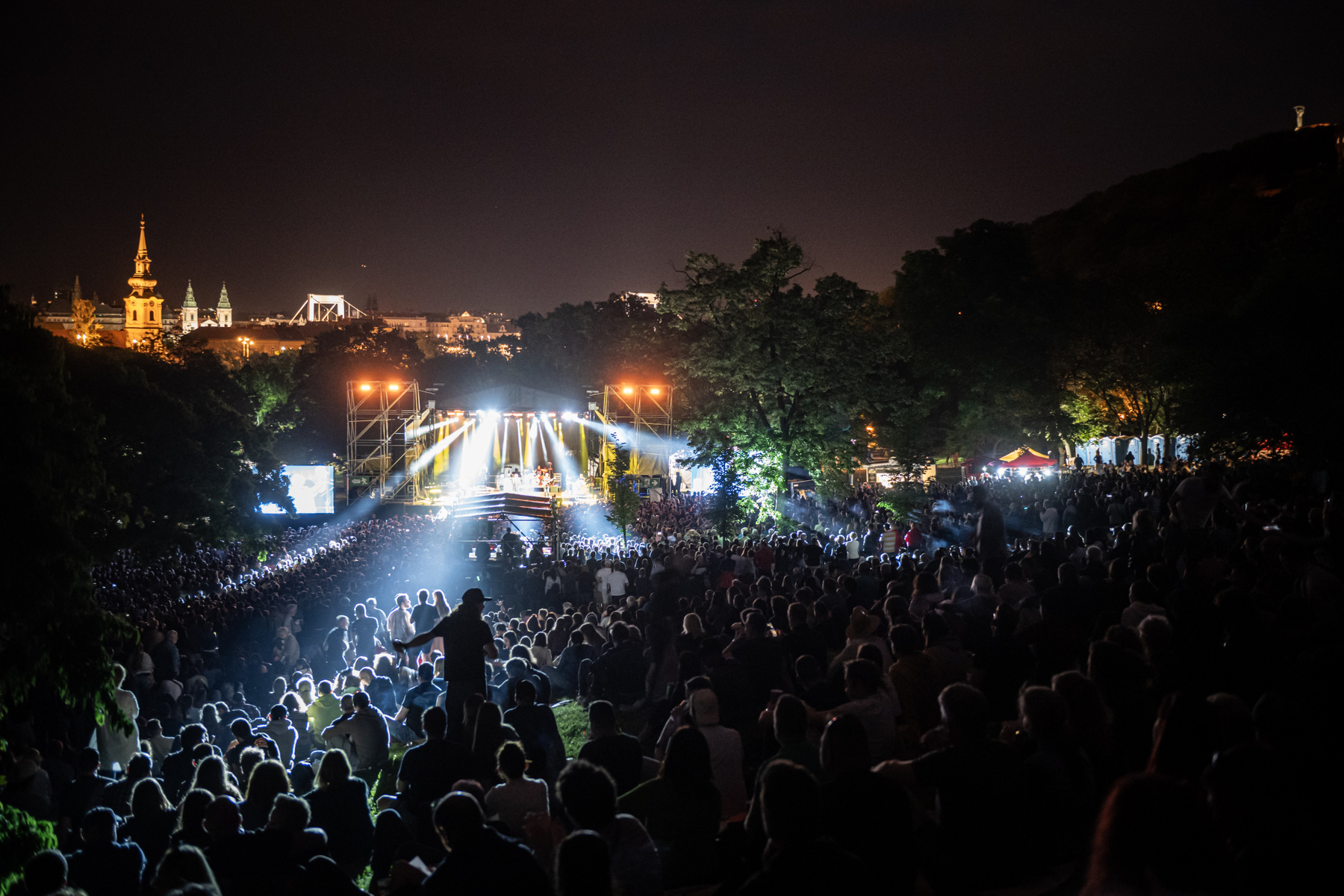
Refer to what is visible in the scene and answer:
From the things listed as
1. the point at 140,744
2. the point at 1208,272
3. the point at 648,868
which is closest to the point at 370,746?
the point at 140,744

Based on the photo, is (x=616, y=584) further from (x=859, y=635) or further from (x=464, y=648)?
(x=859, y=635)

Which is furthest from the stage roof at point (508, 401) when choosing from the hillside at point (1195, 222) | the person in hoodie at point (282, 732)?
the person in hoodie at point (282, 732)

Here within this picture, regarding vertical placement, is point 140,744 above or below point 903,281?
below

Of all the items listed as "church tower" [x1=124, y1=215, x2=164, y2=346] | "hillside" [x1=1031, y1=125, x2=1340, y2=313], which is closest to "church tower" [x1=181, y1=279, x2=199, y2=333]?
"church tower" [x1=124, y1=215, x2=164, y2=346]

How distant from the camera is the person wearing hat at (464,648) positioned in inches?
292

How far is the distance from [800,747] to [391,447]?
38435 millimetres

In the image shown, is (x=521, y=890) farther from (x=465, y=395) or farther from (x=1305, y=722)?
(x=465, y=395)

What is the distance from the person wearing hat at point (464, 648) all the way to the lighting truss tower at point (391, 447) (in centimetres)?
2770

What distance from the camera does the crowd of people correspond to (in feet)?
9.34

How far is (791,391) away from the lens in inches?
951

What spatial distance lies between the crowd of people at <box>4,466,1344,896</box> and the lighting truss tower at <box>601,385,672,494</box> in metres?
24.2

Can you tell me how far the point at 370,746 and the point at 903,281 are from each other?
37694mm

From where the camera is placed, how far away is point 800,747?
435 cm

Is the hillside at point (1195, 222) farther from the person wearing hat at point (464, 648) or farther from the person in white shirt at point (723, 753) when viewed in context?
the person in white shirt at point (723, 753)
